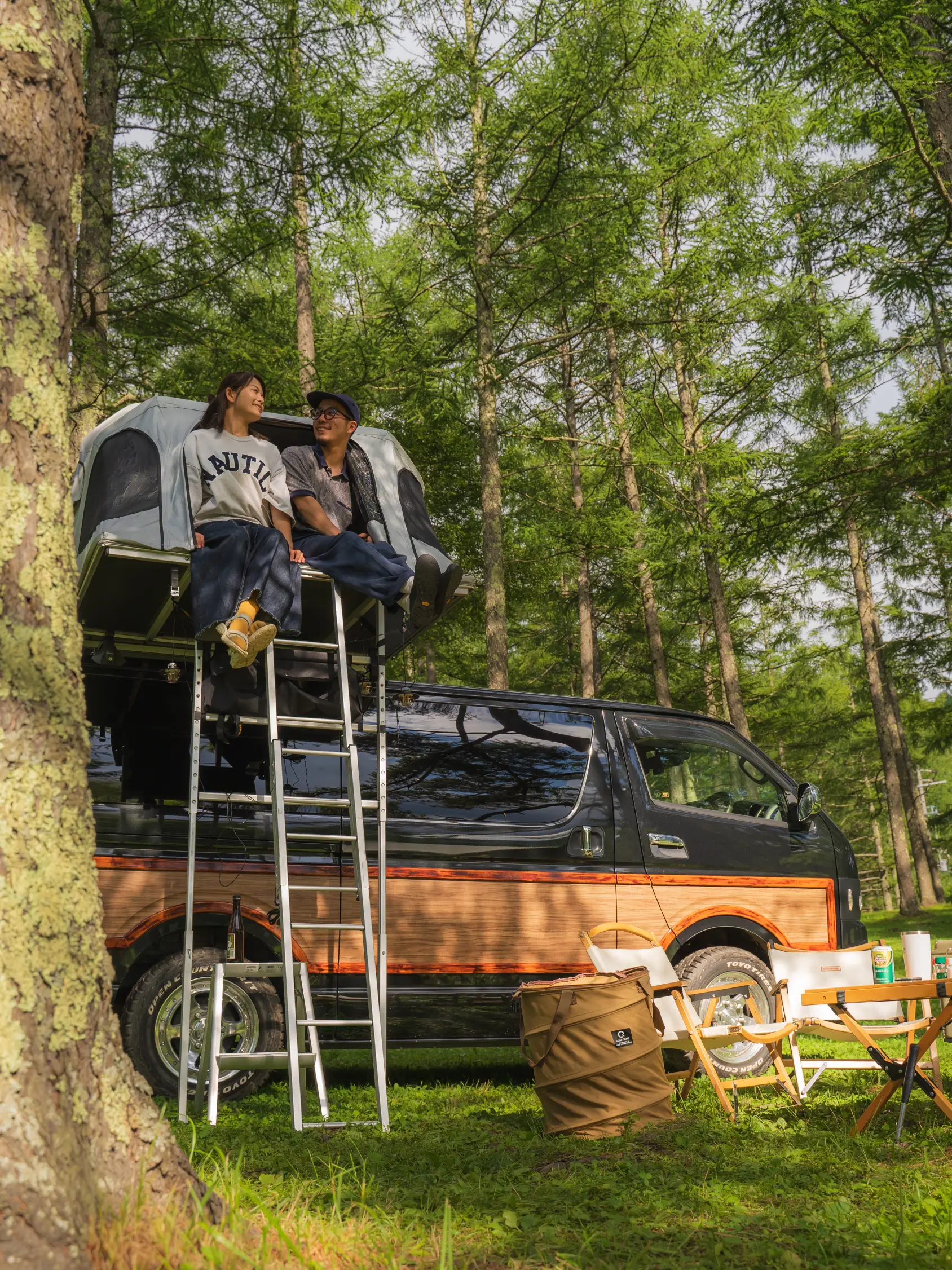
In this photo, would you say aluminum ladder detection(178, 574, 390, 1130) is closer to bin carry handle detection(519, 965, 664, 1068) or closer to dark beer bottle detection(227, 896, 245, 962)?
dark beer bottle detection(227, 896, 245, 962)

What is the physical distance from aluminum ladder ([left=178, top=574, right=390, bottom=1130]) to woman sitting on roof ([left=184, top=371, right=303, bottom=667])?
0.28 metres

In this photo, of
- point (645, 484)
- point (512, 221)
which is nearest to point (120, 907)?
point (512, 221)

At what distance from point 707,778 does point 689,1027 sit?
2.43 meters

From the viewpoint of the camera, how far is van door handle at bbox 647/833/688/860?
685 cm

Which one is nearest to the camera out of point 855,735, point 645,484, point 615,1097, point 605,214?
point 615,1097

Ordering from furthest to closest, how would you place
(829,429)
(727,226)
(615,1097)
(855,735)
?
(855,735) → (829,429) → (727,226) → (615,1097)

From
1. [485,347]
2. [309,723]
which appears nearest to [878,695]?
[485,347]

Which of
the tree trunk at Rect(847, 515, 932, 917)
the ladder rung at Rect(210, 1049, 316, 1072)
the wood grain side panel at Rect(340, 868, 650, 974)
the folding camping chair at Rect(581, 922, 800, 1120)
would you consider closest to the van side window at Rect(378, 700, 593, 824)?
the wood grain side panel at Rect(340, 868, 650, 974)

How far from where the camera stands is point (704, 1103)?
559 centimetres

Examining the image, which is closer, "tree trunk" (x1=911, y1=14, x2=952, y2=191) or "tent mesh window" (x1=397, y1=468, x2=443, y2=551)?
"tent mesh window" (x1=397, y1=468, x2=443, y2=551)

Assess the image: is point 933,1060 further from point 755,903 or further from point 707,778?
point 707,778

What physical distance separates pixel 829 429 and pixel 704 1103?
58.5 feet

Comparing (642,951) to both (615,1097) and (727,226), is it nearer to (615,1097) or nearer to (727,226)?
(615,1097)

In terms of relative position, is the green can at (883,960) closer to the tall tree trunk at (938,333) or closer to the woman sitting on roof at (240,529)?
the woman sitting on roof at (240,529)
